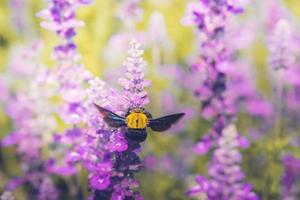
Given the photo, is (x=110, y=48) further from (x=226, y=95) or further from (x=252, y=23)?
(x=226, y=95)

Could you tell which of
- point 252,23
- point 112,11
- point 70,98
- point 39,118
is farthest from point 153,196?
point 112,11

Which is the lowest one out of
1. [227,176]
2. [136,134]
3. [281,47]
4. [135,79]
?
[227,176]

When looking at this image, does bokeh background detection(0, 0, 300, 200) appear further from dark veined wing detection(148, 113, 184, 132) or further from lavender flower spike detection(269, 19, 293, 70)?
dark veined wing detection(148, 113, 184, 132)

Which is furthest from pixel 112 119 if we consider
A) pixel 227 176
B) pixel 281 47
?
pixel 281 47

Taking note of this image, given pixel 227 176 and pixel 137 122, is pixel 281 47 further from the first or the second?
pixel 137 122

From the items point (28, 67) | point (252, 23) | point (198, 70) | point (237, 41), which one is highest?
point (252, 23)

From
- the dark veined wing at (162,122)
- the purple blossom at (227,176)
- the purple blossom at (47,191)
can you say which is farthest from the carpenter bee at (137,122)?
the purple blossom at (47,191)
